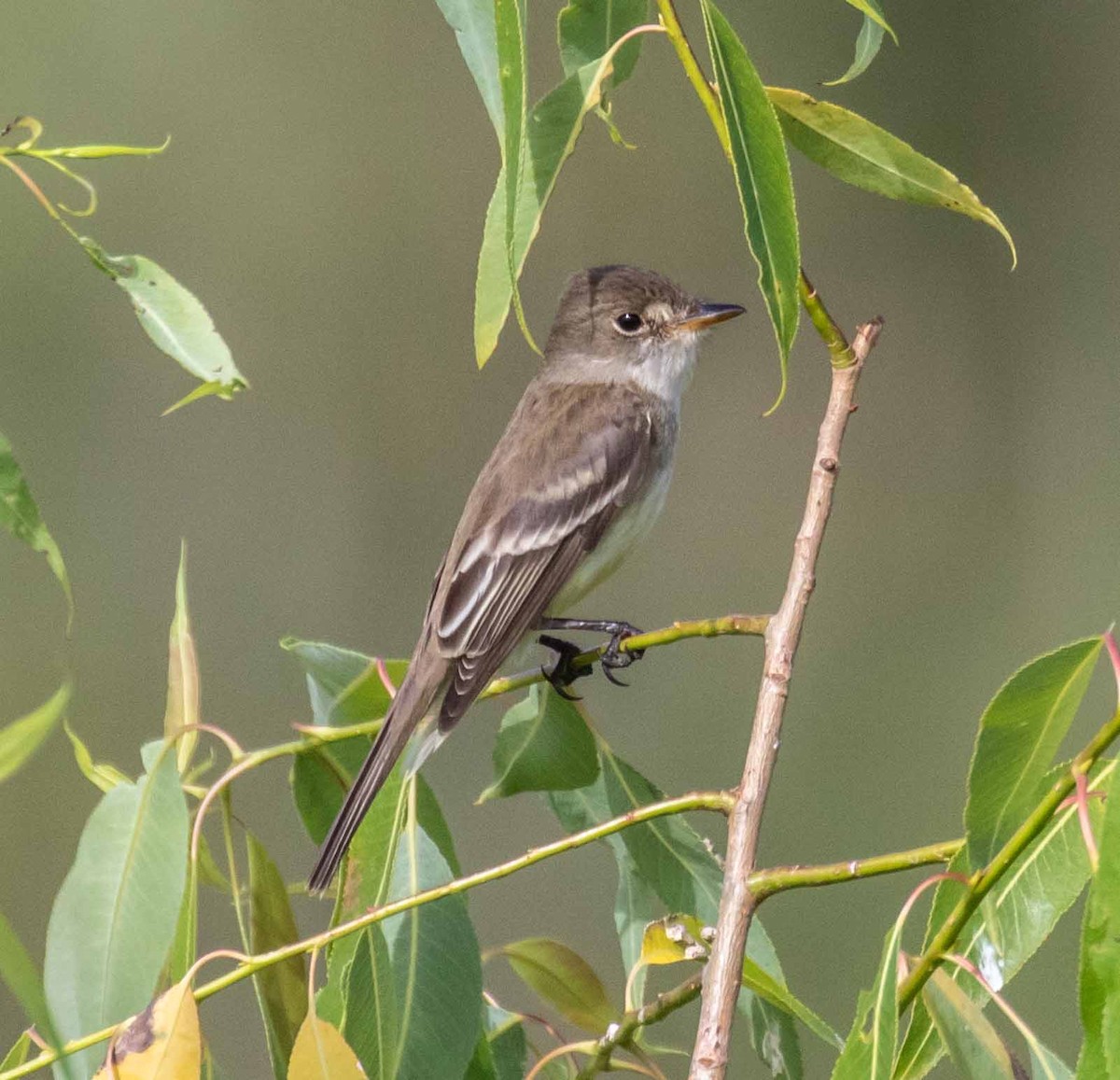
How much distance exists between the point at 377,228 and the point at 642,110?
4.00ft

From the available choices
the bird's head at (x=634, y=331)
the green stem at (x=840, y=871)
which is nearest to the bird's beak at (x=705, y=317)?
the bird's head at (x=634, y=331)

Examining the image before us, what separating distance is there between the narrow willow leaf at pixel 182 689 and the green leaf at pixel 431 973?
0.86ft

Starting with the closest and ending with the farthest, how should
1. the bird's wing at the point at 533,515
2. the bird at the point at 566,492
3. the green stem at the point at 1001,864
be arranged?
the green stem at the point at 1001,864, the bird at the point at 566,492, the bird's wing at the point at 533,515

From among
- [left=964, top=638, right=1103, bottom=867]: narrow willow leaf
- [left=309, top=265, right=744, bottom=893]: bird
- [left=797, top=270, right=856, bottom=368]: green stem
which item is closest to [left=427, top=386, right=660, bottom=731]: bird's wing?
[left=309, top=265, right=744, bottom=893]: bird

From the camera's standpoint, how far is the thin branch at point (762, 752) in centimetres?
132

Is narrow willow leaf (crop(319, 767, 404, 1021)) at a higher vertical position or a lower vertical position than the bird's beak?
lower

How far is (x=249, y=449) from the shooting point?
263 inches

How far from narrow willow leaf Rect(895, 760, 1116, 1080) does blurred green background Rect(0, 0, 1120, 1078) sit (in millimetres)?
3775

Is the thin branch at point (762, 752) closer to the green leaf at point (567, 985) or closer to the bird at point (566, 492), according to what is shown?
the green leaf at point (567, 985)

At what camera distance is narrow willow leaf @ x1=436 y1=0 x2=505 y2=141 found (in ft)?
5.62

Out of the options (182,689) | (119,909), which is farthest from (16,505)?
(119,909)

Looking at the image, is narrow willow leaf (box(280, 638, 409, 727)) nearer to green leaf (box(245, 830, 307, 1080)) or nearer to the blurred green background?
green leaf (box(245, 830, 307, 1080))

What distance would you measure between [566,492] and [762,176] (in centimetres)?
158

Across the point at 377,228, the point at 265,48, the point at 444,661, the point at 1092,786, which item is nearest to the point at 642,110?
the point at 377,228
